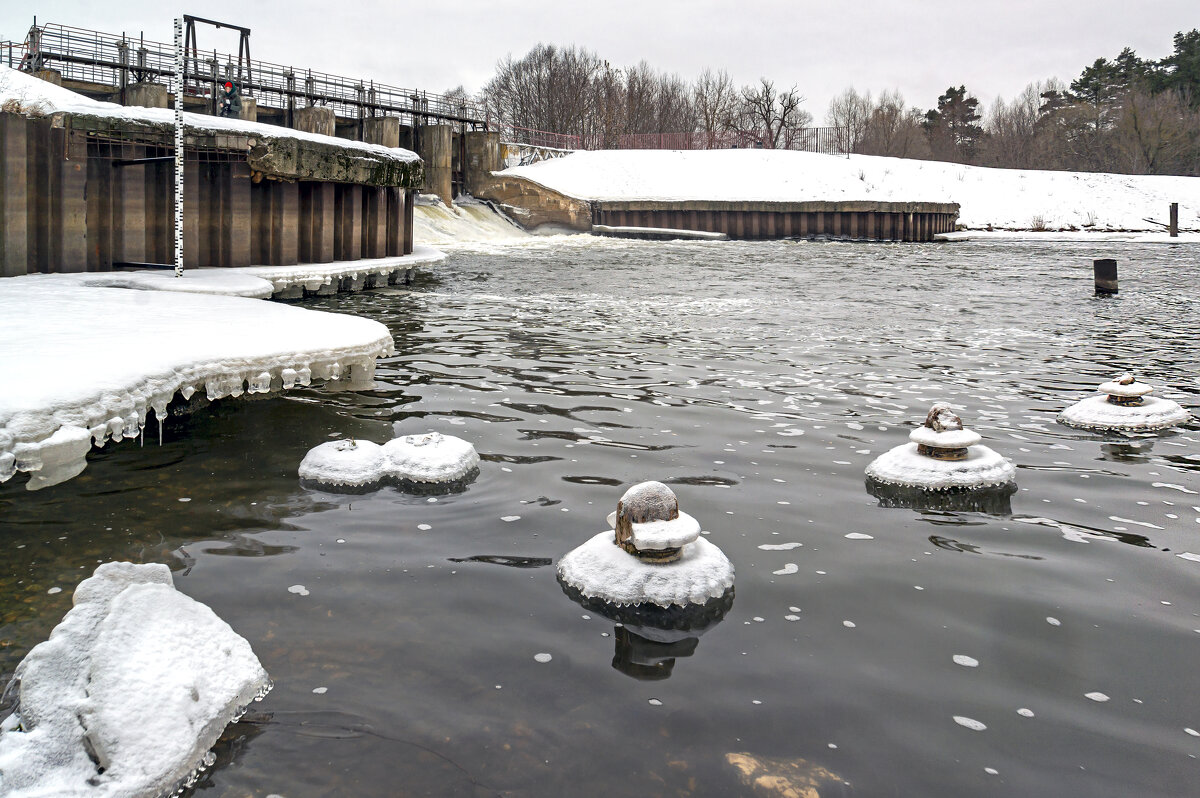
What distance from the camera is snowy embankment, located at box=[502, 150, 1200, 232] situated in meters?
52.9

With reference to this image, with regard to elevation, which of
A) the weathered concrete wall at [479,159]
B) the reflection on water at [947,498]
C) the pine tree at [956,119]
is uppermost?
the pine tree at [956,119]

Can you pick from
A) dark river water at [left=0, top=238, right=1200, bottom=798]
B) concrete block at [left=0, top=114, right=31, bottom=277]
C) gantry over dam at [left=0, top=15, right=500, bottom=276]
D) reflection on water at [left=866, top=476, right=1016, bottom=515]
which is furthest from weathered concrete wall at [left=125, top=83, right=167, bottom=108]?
reflection on water at [left=866, top=476, right=1016, bottom=515]

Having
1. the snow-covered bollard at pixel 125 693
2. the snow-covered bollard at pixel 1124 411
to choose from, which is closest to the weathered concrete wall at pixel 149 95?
the snow-covered bollard at pixel 1124 411

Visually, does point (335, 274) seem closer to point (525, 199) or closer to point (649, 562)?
point (649, 562)

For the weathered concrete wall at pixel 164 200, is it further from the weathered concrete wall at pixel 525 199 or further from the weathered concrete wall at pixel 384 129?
the weathered concrete wall at pixel 525 199

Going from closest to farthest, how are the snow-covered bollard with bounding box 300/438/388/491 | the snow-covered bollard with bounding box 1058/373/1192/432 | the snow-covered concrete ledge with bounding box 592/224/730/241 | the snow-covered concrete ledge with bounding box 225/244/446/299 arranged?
the snow-covered bollard with bounding box 300/438/388/491 < the snow-covered bollard with bounding box 1058/373/1192/432 < the snow-covered concrete ledge with bounding box 225/244/446/299 < the snow-covered concrete ledge with bounding box 592/224/730/241

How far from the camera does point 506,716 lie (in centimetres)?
345

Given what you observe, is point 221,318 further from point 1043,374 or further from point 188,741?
point 1043,374

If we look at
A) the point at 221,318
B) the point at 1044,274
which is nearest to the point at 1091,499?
the point at 221,318

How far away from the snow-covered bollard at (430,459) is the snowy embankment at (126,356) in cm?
144

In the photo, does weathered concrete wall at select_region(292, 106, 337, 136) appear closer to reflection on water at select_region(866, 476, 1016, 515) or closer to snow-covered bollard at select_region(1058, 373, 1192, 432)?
snow-covered bollard at select_region(1058, 373, 1192, 432)

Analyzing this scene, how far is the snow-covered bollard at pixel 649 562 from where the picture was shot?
439 cm

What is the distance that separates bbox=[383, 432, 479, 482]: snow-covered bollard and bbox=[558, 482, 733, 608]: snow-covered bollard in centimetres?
166

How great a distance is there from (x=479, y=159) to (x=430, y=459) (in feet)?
121
